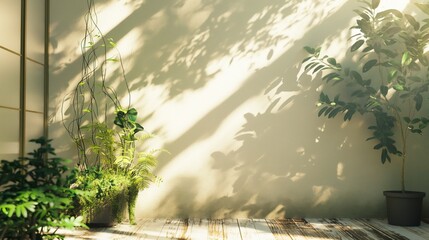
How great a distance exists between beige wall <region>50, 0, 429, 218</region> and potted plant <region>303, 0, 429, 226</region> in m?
0.18

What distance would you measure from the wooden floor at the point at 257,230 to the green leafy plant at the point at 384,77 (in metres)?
0.51

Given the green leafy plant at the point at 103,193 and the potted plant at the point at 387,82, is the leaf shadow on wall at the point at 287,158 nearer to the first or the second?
the potted plant at the point at 387,82

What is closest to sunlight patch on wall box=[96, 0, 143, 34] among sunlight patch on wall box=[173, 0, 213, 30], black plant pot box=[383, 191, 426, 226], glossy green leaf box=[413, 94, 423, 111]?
sunlight patch on wall box=[173, 0, 213, 30]

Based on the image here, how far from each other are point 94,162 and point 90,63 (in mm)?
943

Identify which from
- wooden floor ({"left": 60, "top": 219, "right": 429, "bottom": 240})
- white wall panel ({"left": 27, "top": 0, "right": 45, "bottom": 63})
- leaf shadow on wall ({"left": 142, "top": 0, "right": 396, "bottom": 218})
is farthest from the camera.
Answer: leaf shadow on wall ({"left": 142, "top": 0, "right": 396, "bottom": 218})

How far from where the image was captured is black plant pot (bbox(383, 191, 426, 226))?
13.9ft

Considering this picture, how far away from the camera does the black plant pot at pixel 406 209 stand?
4242mm

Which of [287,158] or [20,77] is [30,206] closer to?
[20,77]

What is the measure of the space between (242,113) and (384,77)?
1354 mm

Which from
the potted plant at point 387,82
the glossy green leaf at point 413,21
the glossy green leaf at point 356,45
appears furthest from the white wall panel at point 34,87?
the glossy green leaf at point 413,21

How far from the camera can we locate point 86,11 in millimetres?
4793

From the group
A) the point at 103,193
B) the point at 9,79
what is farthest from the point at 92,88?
the point at 103,193

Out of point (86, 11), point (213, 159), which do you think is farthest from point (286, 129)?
point (86, 11)

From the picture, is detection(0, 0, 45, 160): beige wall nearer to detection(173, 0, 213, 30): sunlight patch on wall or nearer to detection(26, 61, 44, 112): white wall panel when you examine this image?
detection(26, 61, 44, 112): white wall panel
